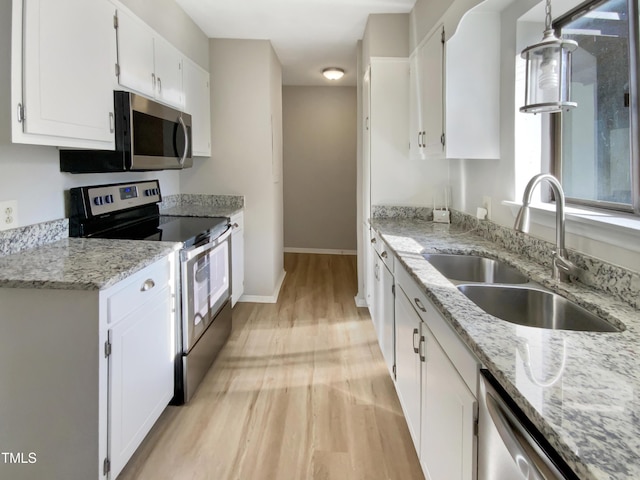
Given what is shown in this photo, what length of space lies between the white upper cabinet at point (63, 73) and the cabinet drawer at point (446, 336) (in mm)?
1568

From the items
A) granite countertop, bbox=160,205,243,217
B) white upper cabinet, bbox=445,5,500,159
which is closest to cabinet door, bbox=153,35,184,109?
granite countertop, bbox=160,205,243,217

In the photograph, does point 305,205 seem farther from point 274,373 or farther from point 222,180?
point 274,373

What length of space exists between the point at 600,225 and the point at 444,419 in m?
0.82

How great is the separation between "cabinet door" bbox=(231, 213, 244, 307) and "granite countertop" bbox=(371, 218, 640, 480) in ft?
7.74

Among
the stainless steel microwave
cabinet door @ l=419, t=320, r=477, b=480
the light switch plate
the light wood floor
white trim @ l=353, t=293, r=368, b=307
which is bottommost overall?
the light wood floor

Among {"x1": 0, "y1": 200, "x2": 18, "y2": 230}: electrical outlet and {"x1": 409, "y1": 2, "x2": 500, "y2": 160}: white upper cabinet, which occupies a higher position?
{"x1": 409, "y1": 2, "x2": 500, "y2": 160}: white upper cabinet

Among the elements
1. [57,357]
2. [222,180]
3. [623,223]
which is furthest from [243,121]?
[623,223]

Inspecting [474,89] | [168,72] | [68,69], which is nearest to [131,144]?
[68,69]

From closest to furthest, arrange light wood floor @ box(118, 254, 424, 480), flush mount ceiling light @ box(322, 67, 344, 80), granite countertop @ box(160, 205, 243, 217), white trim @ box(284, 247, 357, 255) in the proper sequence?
light wood floor @ box(118, 254, 424, 480) < granite countertop @ box(160, 205, 243, 217) < flush mount ceiling light @ box(322, 67, 344, 80) < white trim @ box(284, 247, 357, 255)

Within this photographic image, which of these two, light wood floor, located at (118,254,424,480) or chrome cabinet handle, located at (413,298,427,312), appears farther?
light wood floor, located at (118,254,424,480)

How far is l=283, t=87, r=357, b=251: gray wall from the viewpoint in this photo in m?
6.08

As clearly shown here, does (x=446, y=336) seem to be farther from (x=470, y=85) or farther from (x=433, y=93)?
(x=433, y=93)

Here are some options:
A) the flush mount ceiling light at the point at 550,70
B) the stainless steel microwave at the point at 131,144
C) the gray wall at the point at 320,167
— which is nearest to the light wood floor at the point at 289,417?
the stainless steel microwave at the point at 131,144

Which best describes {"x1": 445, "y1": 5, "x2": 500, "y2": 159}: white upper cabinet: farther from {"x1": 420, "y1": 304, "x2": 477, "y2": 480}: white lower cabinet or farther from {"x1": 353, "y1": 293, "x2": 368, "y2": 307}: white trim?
{"x1": 353, "y1": 293, "x2": 368, "y2": 307}: white trim
